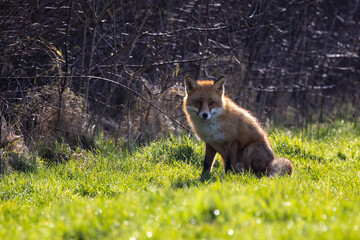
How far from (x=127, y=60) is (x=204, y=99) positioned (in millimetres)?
2589

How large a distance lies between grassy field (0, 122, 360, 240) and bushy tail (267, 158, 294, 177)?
12 centimetres

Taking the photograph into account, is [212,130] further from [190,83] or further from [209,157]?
[190,83]

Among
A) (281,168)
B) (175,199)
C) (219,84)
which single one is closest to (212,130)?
(219,84)

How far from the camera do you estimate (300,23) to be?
12.4 metres

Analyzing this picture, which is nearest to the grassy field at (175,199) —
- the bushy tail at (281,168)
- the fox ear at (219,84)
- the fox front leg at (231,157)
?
the bushy tail at (281,168)

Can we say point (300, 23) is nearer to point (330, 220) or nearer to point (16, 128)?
point (16, 128)

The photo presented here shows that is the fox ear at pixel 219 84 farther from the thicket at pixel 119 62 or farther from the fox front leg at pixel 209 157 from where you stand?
the thicket at pixel 119 62

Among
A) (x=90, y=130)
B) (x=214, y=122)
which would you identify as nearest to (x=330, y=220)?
(x=214, y=122)

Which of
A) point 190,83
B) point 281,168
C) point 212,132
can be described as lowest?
point 281,168

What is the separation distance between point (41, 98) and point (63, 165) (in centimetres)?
170

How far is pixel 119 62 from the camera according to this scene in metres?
9.19

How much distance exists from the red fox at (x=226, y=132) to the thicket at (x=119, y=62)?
167 cm

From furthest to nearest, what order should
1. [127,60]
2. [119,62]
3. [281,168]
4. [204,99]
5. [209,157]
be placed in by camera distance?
[119,62] → [127,60] → [209,157] → [204,99] → [281,168]

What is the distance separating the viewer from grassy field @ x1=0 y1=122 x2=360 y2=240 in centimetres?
341
